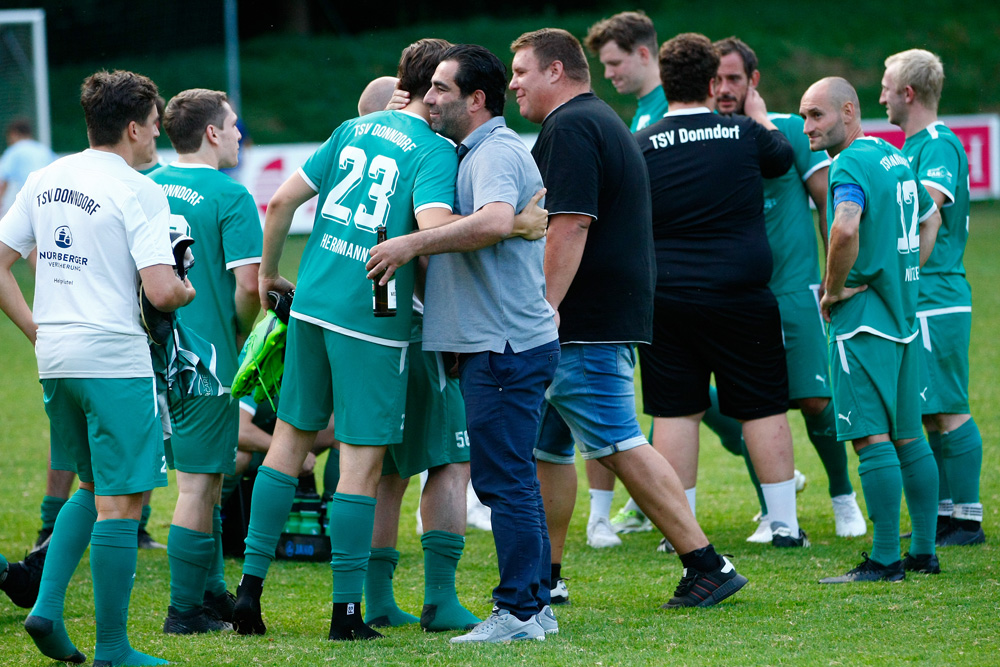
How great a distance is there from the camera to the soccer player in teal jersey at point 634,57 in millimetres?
6754

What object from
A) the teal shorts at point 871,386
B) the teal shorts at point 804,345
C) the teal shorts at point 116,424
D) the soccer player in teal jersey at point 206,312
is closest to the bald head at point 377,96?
the soccer player in teal jersey at point 206,312

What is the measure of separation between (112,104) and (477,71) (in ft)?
4.03

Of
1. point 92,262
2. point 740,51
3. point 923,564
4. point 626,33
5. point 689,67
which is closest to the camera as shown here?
point 92,262

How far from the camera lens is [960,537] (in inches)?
218

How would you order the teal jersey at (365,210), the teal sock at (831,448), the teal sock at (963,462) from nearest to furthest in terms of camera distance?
the teal jersey at (365,210)
the teal sock at (963,462)
the teal sock at (831,448)

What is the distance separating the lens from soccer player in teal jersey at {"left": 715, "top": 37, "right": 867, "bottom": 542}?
589 centimetres

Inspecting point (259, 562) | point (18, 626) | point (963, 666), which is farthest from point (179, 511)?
point (963, 666)

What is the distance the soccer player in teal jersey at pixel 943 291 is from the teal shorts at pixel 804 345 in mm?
491

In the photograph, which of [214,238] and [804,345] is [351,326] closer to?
[214,238]

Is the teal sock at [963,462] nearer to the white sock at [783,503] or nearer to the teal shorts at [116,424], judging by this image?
the white sock at [783,503]

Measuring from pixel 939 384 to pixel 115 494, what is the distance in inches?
156

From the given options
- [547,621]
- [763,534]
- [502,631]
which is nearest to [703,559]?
[547,621]

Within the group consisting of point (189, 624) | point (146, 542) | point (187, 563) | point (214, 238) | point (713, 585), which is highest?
point (214, 238)

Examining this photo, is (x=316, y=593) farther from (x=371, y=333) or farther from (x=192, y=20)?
(x=192, y=20)
